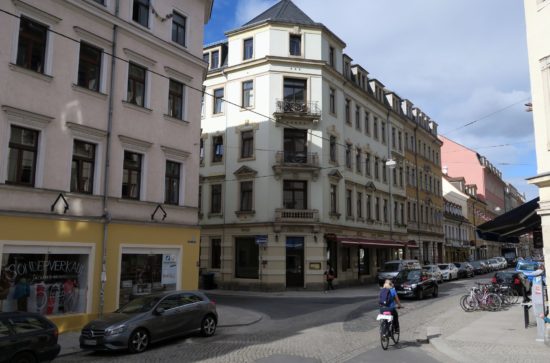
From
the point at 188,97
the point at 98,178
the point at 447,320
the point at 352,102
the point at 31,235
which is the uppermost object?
the point at 352,102

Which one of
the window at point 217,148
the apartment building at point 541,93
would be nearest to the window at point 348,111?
the window at point 217,148

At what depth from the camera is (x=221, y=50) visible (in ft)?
123

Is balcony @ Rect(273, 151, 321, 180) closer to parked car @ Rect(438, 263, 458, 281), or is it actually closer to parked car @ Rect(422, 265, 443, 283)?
parked car @ Rect(422, 265, 443, 283)

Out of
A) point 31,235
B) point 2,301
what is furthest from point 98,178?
point 2,301

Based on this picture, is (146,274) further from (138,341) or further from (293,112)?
(293,112)

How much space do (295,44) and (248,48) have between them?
3.43 m

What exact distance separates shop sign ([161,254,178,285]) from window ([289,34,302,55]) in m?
19.4

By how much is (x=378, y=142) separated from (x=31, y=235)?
33.9 m

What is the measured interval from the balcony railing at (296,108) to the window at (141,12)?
47.2ft

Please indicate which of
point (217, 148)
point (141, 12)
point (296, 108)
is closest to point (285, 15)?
point (296, 108)

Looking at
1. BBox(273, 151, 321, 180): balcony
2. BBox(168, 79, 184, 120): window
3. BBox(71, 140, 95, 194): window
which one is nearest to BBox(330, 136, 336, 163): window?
BBox(273, 151, 321, 180): balcony

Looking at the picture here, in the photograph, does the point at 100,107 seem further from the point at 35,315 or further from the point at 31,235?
the point at 35,315

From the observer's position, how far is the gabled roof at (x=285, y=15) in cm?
3431

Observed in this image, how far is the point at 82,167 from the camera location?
55.4 feet
